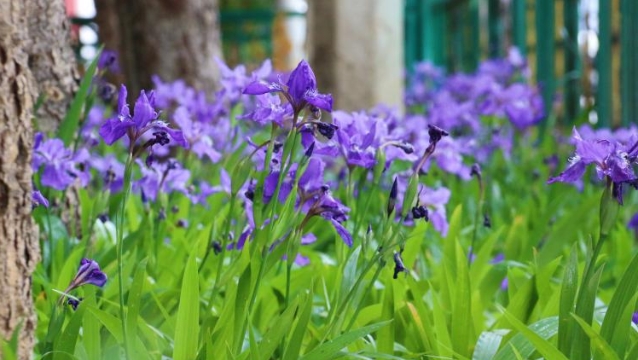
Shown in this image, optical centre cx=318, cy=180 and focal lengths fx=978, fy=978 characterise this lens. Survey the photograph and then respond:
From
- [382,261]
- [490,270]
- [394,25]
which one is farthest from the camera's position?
[394,25]

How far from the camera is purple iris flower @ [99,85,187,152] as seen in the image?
1394mm

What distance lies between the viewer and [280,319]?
1.49m

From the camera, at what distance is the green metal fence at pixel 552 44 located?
540 cm

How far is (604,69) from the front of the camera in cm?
573

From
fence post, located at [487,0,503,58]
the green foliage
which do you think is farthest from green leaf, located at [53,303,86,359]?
fence post, located at [487,0,503,58]

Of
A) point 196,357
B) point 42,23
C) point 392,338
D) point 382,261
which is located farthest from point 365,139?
point 42,23

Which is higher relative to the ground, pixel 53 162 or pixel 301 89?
pixel 301 89

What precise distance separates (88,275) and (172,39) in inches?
149

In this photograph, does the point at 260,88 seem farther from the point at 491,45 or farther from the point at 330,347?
the point at 491,45

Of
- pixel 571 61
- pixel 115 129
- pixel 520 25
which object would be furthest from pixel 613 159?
pixel 520 25

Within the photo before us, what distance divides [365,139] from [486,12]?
693 cm

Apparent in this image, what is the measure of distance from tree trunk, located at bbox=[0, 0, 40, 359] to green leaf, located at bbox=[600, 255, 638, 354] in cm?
93

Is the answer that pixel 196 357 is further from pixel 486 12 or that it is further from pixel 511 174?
pixel 486 12

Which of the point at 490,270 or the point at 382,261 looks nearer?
the point at 382,261
